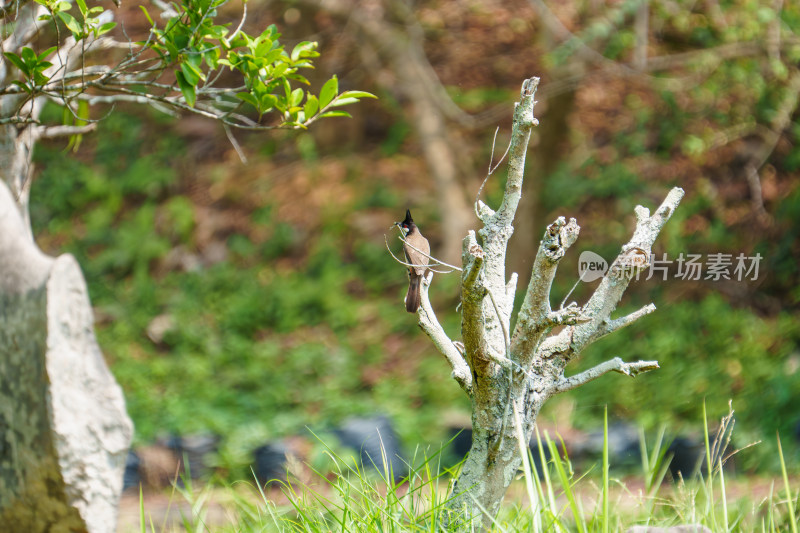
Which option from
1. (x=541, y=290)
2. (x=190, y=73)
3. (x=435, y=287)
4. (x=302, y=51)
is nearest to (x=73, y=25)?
(x=190, y=73)

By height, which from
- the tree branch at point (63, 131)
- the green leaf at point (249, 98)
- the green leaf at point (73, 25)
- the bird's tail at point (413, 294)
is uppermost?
the green leaf at point (73, 25)

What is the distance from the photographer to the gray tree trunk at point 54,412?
8.20 feet

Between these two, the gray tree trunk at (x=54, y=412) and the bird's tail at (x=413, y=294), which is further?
the gray tree trunk at (x=54, y=412)

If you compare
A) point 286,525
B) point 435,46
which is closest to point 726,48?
point 435,46

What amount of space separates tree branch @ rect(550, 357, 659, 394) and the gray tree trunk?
5.20 feet

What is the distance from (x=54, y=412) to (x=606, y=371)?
68.2 inches

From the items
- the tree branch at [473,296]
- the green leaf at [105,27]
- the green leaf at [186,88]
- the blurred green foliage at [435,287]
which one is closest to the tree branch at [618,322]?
the tree branch at [473,296]

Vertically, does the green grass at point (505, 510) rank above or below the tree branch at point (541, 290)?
below

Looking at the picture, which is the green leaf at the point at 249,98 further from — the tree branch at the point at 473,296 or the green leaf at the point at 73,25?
the tree branch at the point at 473,296

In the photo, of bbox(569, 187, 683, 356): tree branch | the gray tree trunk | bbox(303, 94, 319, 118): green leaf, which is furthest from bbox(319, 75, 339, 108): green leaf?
the gray tree trunk

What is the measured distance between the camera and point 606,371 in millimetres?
1826

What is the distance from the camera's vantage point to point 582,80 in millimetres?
5531

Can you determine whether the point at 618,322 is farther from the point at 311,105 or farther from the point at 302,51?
the point at 302,51

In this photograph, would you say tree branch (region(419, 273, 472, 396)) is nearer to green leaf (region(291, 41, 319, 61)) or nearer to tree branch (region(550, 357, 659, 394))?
tree branch (region(550, 357, 659, 394))
